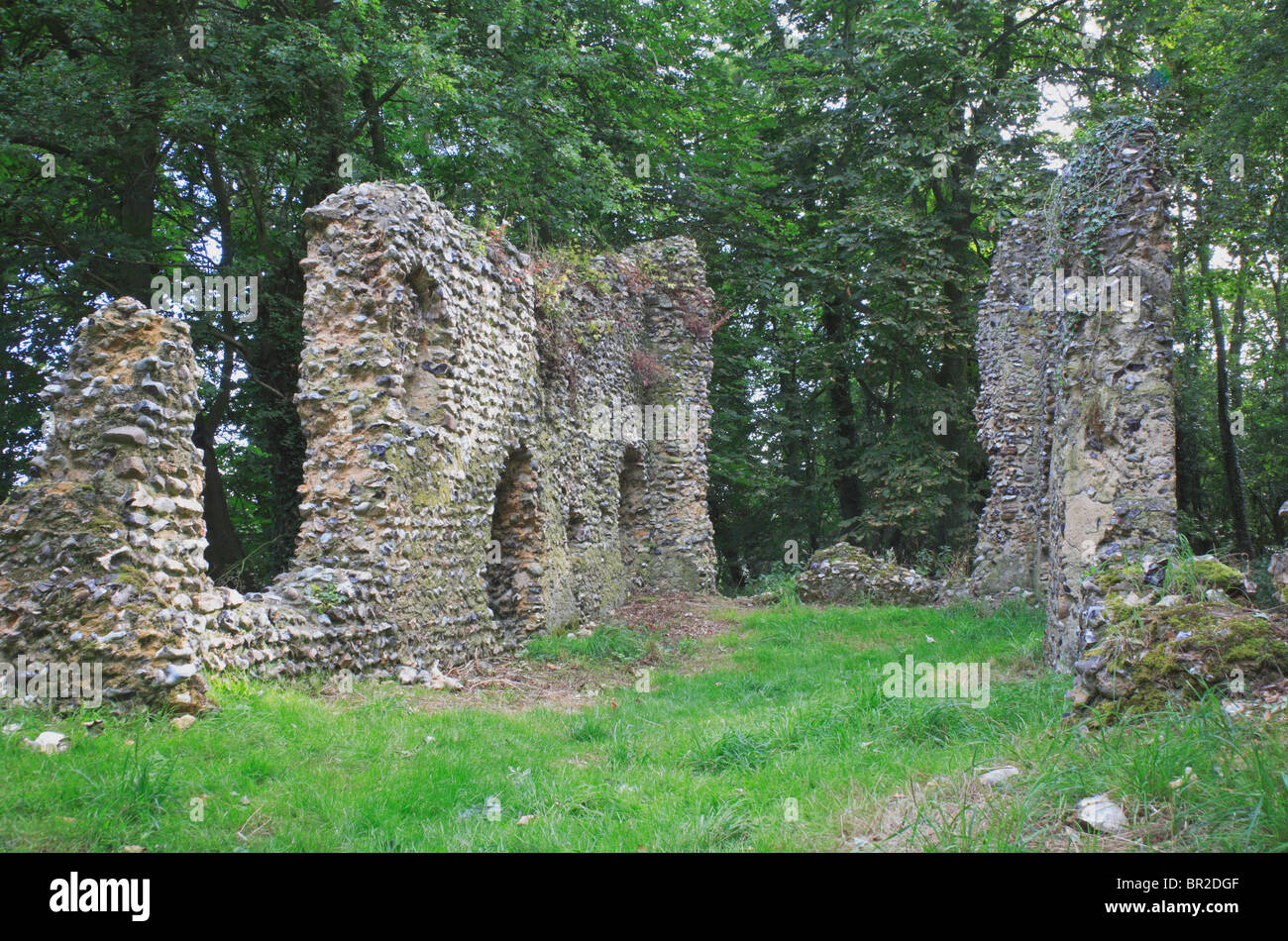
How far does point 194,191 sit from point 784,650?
13674 millimetres

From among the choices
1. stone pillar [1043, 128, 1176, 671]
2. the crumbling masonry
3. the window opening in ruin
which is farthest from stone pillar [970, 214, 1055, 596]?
the window opening in ruin

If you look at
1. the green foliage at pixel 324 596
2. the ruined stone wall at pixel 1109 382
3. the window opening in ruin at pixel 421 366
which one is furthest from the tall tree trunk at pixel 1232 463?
the green foliage at pixel 324 596

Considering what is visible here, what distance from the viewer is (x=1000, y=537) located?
42.7 ft

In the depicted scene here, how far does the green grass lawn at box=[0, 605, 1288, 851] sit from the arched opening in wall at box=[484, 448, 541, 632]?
3.19 metres

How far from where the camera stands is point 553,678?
8242 millimetres

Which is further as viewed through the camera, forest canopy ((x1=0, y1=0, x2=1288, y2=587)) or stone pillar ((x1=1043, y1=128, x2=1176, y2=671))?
forest canopy ((x1=0, y1=0, x2=1288, y2=587))

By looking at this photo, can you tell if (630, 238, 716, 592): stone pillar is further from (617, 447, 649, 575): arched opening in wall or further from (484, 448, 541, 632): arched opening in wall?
(484, 448, 541, 632): arched opening in wall

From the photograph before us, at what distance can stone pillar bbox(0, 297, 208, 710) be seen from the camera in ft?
15.7

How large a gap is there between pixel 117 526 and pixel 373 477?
2.30 meters

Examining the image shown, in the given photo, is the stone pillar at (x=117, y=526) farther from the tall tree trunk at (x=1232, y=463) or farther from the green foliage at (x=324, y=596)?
the tall tree trunk at (x=1232, y=463)

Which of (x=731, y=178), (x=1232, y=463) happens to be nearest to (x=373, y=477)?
(x=731, y=178)

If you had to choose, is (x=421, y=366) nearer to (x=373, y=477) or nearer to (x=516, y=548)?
(x=373, y=477)
